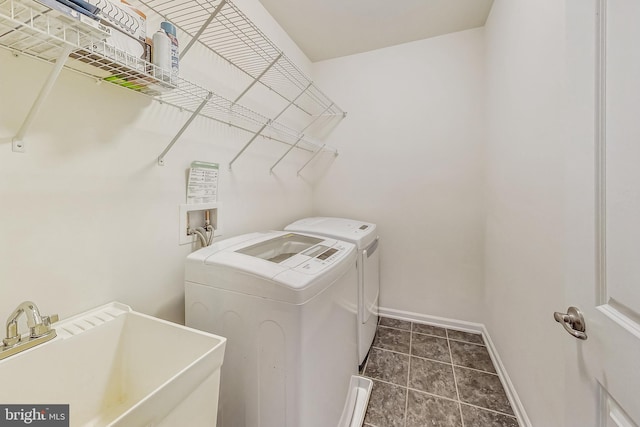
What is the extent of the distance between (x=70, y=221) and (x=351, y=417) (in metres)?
1.64

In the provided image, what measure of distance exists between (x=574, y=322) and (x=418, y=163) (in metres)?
1.92

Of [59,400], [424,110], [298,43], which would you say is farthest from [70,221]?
[424,110]

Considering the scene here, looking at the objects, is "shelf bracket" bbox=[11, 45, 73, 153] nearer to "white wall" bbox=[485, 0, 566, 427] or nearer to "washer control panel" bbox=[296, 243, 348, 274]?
"washer control panel" bbox=[296, 243, 348, 274]

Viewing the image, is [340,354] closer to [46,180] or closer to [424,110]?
[46,180]

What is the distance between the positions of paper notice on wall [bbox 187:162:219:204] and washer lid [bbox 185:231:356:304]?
29cm

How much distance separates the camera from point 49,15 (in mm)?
569

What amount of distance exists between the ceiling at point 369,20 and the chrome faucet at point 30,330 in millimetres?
2234

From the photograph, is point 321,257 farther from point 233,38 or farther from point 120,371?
point 233,38

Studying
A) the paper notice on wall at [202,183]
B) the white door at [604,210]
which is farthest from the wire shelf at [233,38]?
the white door at [604,210]

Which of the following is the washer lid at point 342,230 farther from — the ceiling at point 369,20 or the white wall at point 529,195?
the ceiling at point 369,20

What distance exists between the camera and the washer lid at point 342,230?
5.69 feet

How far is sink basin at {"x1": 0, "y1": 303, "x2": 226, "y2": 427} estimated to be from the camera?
625 millimetres

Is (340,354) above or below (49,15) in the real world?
below

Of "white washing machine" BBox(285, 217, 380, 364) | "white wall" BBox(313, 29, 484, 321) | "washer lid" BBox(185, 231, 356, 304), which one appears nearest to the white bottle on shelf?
"washer lid" BBox(185, 231, 356, 304)
